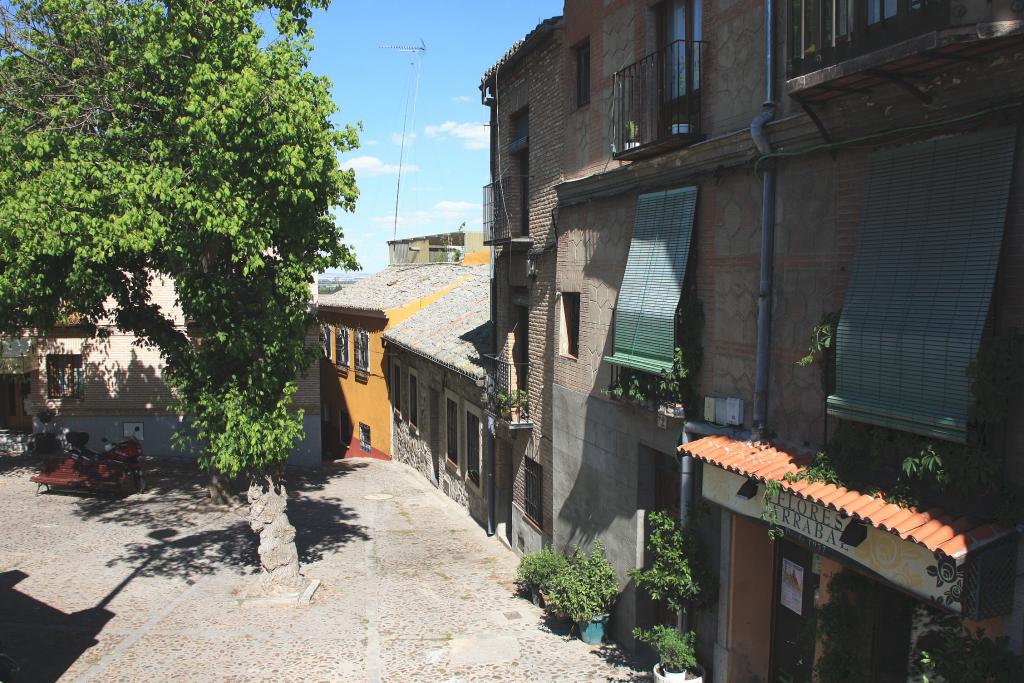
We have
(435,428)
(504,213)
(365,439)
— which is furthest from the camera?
(365,439)

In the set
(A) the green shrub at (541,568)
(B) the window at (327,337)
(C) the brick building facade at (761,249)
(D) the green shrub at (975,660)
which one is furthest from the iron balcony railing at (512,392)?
(B) the window at (327,337)

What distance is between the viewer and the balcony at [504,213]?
619 inches

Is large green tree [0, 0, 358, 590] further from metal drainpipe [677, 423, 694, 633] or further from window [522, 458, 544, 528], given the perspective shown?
metal drainpipe [677, 423, 694, 633]

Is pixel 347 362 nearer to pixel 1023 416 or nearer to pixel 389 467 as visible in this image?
pixel 389 467

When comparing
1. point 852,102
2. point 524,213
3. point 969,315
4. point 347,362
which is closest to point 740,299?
point 852,102

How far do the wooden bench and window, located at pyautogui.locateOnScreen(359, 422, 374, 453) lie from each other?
11.6m

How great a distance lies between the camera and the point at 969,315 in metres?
5.69

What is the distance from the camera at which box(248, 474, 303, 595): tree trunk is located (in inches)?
514

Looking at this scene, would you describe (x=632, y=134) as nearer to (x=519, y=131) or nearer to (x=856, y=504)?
(x=856, y=504)

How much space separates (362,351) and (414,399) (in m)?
5.37

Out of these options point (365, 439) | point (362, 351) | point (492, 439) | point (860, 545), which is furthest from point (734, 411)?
point (365, 439)

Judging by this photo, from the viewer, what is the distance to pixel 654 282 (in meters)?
9.88

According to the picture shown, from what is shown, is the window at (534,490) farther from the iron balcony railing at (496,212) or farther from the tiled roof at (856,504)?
the tiled roof at (856,504)

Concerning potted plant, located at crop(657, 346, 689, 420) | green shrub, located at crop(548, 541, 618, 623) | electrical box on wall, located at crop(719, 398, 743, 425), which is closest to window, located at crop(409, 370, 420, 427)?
green shrub, located at crop(548, 541, 618, 623)
